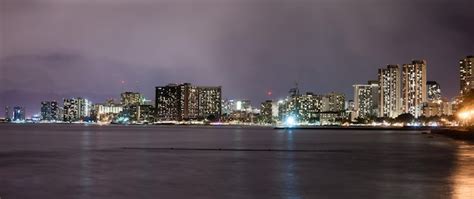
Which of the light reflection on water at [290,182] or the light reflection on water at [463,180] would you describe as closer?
the light reflection on water at [463,180]

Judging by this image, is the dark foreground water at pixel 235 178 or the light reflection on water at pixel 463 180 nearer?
the light reflection on water at pixel 463 180

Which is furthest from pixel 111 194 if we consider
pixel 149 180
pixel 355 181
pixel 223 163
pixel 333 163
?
pixel 333 163

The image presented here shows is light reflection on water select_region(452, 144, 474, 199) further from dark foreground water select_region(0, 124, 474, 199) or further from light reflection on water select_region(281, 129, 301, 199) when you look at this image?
light reflection on water select_region(281, 129, 301, 199)

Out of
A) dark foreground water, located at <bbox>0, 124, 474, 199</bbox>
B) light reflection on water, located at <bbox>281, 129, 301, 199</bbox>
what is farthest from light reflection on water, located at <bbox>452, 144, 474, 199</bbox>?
light reflection on water, located at <bbox>281, 129, 301, 199</bbox>

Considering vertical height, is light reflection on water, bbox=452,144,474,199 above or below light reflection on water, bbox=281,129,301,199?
above

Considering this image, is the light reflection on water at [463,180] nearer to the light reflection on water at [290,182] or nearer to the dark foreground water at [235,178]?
the dark foreground water at [235,178]

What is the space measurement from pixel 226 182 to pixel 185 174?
447 cm

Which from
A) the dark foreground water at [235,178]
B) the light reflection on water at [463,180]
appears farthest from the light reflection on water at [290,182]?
the light reflection on water at [463,180]

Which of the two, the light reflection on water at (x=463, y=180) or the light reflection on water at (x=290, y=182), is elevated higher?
the light reflection on water at (x=463, y=180)

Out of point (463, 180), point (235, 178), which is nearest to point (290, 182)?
point (235, 178)

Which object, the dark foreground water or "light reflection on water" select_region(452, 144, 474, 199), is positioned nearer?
"light reflection on water" select_region(452, 144, 474, 199)

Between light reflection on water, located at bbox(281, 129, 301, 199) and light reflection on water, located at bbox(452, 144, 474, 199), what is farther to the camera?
light reflection on water, located at bbox(281, 129, 301, 199)

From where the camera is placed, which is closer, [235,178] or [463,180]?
[463,180]

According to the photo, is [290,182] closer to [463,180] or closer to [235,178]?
[235,178]
